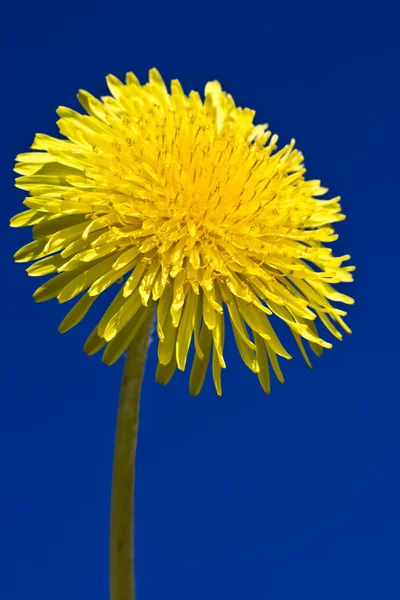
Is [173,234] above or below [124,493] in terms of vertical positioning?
above

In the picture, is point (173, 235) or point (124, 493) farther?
point (173, 235)

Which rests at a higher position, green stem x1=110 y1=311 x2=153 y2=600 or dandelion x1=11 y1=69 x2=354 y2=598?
dandelion x1=11 y1=69 x2=354 y2=598

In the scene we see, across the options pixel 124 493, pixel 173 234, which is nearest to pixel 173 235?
pixel 173 234

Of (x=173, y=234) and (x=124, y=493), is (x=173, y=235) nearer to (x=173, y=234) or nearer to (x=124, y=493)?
(x=173, y=234)

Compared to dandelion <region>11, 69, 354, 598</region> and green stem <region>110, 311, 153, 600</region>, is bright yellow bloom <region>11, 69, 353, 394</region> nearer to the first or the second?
dandelion <region>11, 69, 354, 598</region>

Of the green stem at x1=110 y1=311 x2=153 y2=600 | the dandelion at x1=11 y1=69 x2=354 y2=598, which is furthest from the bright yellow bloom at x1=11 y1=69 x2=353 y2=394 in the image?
the green stem at x1=110 y1=311 x2=153 y2=600
